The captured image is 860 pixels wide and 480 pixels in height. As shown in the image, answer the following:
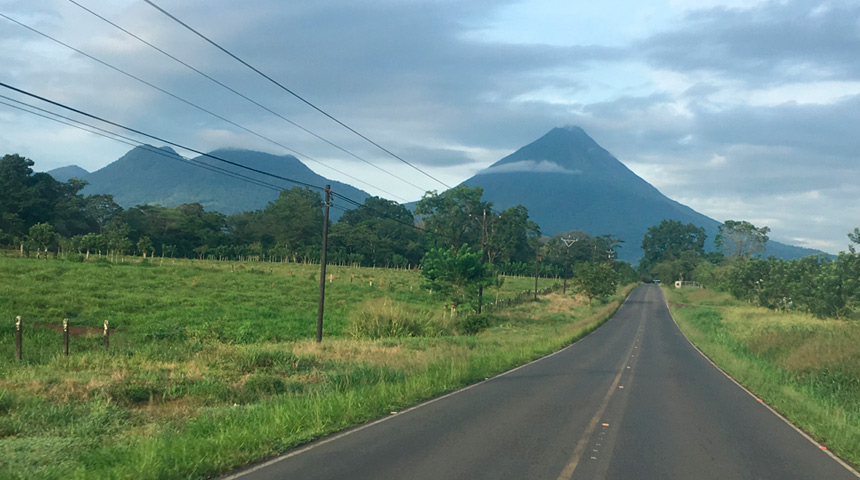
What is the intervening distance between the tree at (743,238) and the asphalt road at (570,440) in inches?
6995

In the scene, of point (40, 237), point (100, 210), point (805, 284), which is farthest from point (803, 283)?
point (100, 210)

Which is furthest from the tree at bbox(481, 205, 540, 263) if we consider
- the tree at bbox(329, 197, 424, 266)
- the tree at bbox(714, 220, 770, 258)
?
the tree at bbox(714, 220, 770, 258)

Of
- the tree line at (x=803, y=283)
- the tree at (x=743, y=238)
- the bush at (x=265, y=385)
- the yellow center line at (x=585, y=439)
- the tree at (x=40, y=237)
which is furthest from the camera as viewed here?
the tree at (x=743, y=238)

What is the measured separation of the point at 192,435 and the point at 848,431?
12.8 meters

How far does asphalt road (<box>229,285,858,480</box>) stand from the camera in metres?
8.28

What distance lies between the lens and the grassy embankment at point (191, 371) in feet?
27.9

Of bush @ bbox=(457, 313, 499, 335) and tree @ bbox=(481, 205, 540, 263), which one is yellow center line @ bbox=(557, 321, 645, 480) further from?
tree @ bbox=(481, 205, 540, 263)

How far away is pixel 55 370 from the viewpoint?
53.8 ft

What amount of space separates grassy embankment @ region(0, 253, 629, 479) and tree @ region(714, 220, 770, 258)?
156 m

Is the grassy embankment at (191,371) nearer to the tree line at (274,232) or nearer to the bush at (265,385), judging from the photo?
the bush at (265,385)

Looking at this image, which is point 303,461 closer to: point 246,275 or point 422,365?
point 422,365

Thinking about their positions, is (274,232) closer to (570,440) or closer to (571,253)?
(571,253)

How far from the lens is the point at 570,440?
10.2 m

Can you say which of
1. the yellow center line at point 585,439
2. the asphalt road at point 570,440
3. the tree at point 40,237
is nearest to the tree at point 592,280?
the asphalt road at point 570,440
